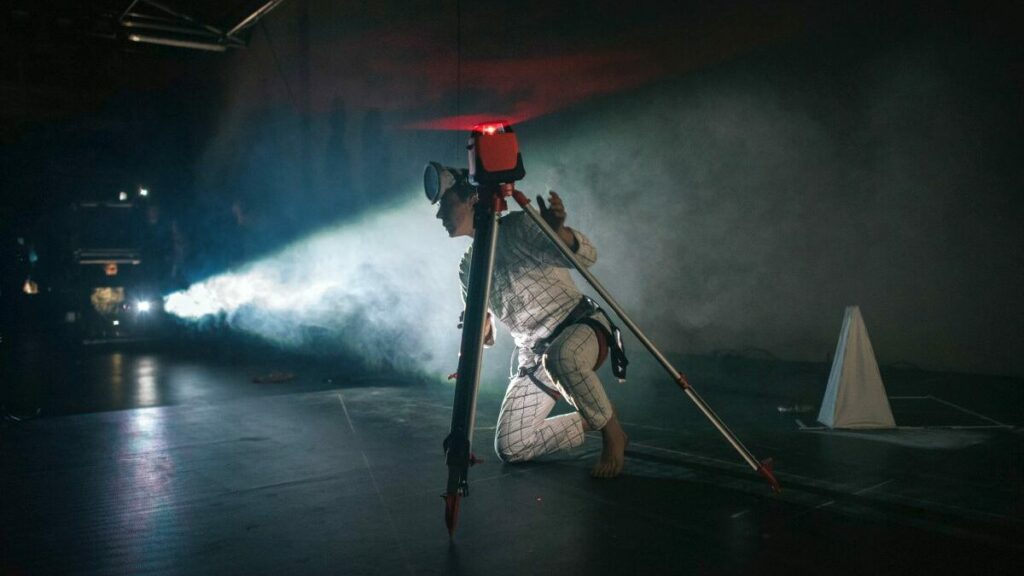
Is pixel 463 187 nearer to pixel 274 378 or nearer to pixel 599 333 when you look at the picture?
pixel 599 333

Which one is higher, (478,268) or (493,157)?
(493,157)

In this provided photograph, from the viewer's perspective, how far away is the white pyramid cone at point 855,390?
14.8 feet

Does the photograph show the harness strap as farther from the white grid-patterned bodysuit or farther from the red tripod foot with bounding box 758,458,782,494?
the red tripod foot with bounding box 758,458,782,494

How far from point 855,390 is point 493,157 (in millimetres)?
3199

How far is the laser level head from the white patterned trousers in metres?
1.06

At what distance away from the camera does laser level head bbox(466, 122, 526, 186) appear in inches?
112

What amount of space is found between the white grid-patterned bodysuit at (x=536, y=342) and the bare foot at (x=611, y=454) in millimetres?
80

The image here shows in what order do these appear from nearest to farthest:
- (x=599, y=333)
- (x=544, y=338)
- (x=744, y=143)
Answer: (x=599, y=333) → (x=544, y=338) → (x=744, y=143)

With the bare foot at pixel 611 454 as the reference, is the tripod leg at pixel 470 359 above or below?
above

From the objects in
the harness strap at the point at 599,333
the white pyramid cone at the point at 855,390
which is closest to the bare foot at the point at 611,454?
the harness strap at the point at 599,333

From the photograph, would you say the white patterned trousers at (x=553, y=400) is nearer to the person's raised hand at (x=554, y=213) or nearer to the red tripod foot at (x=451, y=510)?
the person's raised hand at (x=554, y=213)

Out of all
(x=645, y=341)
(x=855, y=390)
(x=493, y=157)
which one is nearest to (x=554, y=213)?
(x=493, y=157)

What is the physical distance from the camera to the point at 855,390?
459 centimetres

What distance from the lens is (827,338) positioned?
675 centimetres
